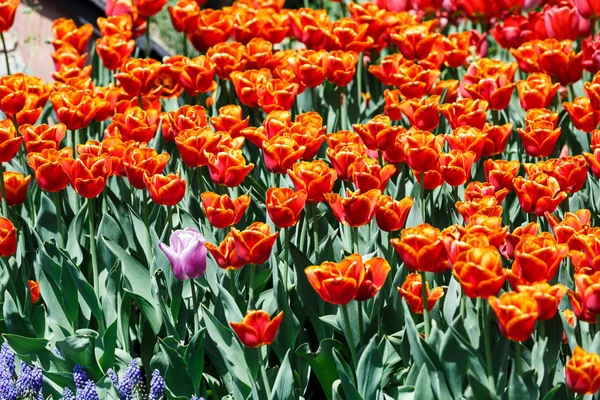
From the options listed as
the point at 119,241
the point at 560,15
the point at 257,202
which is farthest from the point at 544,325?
the point at 560,15

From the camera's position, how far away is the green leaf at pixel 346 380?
2068 mm

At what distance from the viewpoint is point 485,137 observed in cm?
259

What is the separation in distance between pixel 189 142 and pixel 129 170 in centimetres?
19

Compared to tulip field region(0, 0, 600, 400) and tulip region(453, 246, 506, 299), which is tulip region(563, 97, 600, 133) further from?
tulip region(453, 246, 506, 299)

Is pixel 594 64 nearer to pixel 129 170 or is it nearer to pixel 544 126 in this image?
pixel 544 126

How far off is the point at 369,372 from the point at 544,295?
485 mm

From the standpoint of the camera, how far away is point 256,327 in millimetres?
1984

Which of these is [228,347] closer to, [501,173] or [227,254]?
[227,254]

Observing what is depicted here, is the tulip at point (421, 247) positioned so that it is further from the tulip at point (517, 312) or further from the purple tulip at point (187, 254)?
the purple tulip at point (187, 254)

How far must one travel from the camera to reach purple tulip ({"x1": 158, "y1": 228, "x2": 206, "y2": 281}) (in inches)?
88.6

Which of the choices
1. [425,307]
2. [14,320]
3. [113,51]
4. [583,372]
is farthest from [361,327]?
[113,51]

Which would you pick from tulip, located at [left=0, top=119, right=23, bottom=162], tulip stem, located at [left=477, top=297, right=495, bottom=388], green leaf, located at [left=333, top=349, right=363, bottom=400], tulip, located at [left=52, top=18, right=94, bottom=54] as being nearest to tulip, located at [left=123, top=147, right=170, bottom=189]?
tulip, located at [left=0, top=119, right=23, bottom=162]

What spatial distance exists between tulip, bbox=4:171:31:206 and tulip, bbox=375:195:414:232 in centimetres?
106

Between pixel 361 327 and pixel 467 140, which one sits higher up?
pixel 467 140
